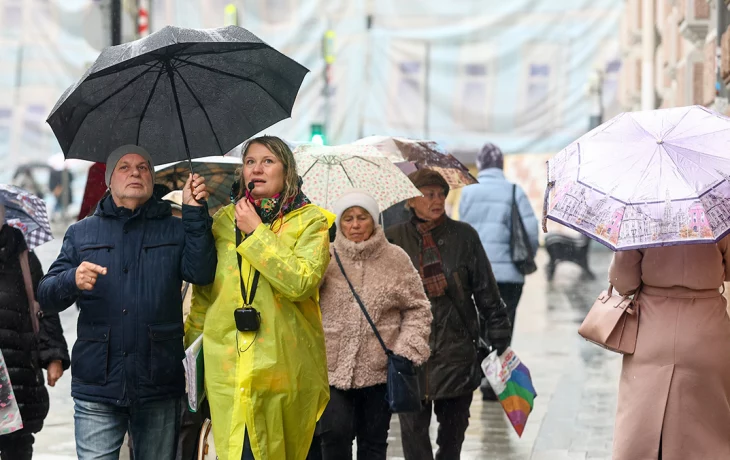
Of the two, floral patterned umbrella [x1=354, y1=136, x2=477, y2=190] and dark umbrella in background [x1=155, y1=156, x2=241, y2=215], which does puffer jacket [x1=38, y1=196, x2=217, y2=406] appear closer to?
dark umbrella in background [x1=155, y1=156, x2=241, y2=215]

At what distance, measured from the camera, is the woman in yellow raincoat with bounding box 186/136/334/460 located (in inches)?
205

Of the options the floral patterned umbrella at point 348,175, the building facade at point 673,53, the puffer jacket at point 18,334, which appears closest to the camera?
the puffer jacket at point 18,334

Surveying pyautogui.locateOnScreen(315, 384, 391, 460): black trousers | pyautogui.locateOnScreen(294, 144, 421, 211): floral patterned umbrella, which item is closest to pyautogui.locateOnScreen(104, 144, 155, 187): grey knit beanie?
pyautogui.locateOnScreen(315, 384, 391, 460): black trousers

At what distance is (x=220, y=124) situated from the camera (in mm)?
5887

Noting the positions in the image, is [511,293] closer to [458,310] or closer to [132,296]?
[458,310]

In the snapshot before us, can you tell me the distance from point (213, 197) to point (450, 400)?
6.59 feet

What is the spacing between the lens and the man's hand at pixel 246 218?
5258mm

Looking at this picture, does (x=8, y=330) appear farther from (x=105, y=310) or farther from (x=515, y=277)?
(x=515, y=277)

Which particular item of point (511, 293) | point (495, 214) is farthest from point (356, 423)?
point (495, 214)

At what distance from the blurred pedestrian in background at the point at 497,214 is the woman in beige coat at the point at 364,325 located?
4316mm

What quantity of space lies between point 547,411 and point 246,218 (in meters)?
5.48

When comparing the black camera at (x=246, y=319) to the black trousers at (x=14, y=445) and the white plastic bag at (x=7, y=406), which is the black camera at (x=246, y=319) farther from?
the black trousers at (x=14, y=445)

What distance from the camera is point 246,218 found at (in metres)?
5.27

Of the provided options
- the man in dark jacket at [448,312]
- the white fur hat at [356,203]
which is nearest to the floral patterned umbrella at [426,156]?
the man in dark jacket at [448,312]
